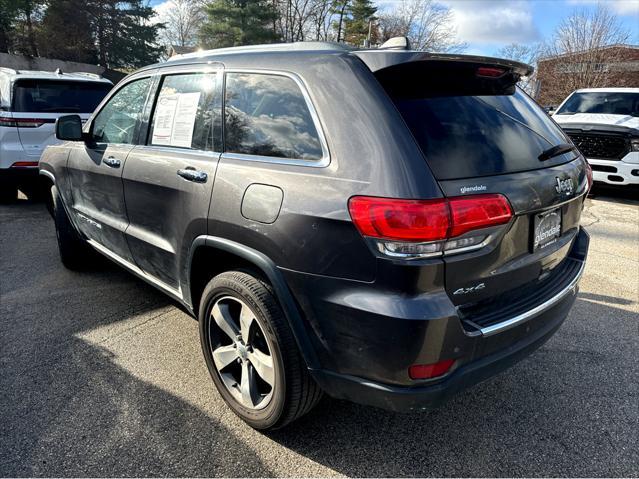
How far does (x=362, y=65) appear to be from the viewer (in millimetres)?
1848

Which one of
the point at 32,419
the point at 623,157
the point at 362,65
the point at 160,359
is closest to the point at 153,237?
the point at 160,359

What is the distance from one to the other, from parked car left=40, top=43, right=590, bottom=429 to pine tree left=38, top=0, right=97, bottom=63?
3206 centimetres

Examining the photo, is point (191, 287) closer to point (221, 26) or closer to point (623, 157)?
point (623, 157)

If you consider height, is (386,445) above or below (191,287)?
below

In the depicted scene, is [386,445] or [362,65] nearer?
[362,65]

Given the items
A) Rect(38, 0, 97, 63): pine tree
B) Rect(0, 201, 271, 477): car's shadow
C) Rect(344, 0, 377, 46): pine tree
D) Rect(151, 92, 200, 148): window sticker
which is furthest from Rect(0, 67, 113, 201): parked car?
Rect(344, 0, 377, 46): pine tree

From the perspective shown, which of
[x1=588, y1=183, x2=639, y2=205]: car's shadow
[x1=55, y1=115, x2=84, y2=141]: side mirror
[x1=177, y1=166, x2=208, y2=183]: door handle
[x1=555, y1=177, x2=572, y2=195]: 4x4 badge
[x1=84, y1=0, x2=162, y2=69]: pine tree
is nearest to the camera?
[x1=555, y1=177, x2=572, y2=195]: 4x4 badge

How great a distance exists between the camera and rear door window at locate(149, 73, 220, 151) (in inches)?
96.1

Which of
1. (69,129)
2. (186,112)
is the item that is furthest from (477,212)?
(69,129)

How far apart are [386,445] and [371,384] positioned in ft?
2.04

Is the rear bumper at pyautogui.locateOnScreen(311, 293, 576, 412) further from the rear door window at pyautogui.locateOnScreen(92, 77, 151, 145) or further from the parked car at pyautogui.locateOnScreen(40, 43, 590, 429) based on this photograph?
the rear door window at pyautogui.locateOnScreen(92, 77, 151, 145)

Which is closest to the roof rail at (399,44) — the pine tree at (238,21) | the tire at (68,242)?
the tire at (68,242)

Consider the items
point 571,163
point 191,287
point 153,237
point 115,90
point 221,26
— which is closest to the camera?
point 571,163

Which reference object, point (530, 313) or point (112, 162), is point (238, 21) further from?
point (530, 313)
